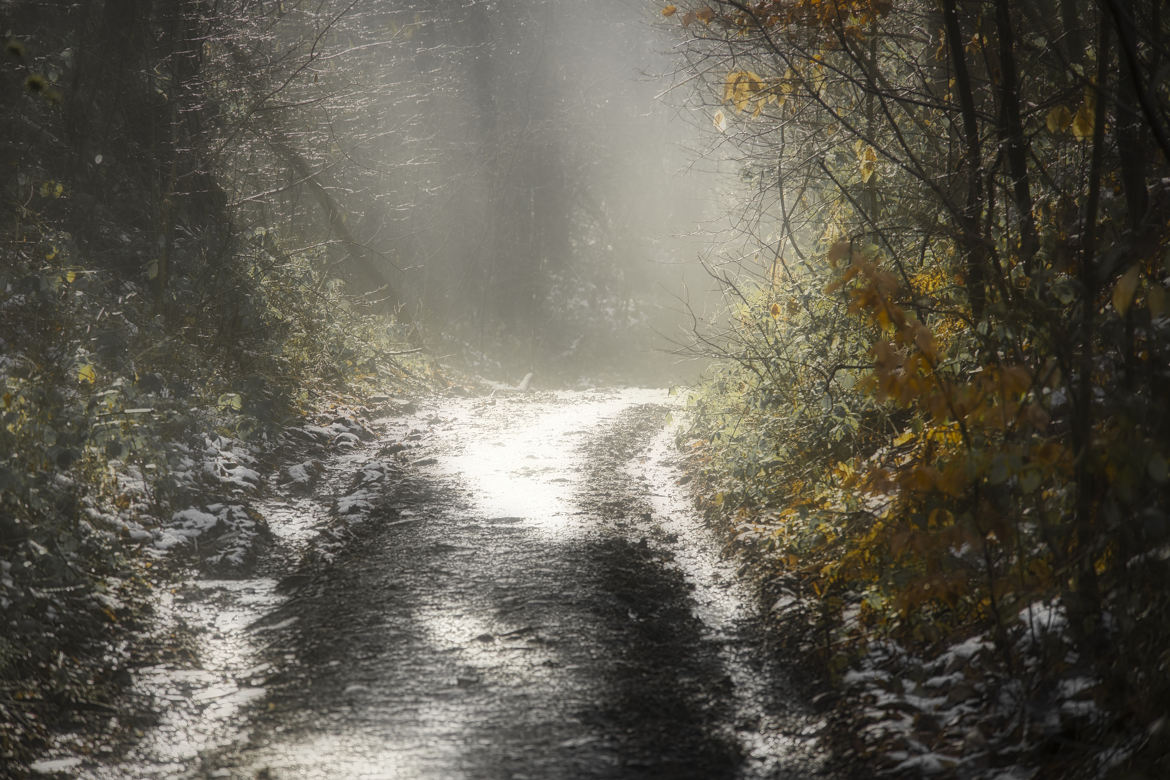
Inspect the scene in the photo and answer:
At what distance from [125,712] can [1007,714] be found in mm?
4479

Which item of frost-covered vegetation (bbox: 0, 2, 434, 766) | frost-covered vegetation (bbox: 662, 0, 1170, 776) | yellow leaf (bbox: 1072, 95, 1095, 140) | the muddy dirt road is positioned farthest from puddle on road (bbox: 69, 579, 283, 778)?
yellow leaf (bbox: 1072, 95, 1095, 140)

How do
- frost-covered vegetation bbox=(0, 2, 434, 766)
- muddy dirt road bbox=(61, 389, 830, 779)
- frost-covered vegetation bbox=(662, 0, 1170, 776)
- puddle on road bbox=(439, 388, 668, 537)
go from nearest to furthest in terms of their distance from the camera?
1. frost-covered vegetation bbox=(662, 0, 1170, 776)
2. muddy dirt road bbox=(61, 389, 830, 779)
3. frost-covered vegetation bbox=(0, 2, 434, 766)
4. puddle on road bbox=(439, 388, 668, 537)

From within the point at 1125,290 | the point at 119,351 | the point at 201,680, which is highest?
the point at 119,351

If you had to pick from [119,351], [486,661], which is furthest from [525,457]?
[486,661]

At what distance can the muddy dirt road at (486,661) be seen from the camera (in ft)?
13.8

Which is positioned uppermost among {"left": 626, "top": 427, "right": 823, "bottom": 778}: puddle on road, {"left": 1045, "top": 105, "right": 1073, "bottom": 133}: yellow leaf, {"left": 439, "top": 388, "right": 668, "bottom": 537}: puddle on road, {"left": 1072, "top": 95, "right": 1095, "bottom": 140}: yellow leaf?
{"left": 439, "top": 388, "right": 668, "bottom": 537}: puddle on road

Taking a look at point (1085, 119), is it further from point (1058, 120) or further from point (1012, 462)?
point (1012, 462)

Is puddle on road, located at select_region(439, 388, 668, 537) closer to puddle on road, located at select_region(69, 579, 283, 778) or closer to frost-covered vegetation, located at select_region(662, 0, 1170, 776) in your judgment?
frost-covered vegetation, located at select_region(662, 0, 1170, 776)

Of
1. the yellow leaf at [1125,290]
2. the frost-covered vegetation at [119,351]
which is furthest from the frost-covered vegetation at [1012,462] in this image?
the frost-covered vegetation at [119,351]

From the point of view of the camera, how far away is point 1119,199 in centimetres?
469

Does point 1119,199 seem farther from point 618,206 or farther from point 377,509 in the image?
point 618,206

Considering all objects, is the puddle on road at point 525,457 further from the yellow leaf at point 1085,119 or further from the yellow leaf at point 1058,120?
the yellow leaf at point 1085,119

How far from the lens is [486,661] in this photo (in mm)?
5176

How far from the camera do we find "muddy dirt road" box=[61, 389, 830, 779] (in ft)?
13.8
